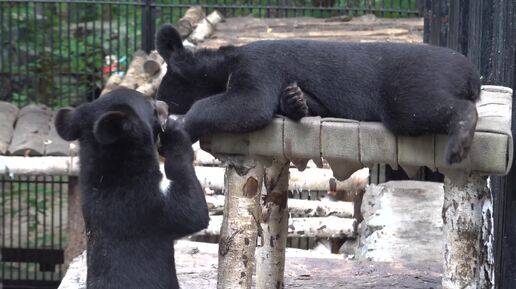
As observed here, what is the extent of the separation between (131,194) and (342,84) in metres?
1.14

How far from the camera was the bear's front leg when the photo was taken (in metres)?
4.97

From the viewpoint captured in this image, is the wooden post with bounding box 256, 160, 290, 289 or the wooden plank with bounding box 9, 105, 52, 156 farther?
the wooden plank with bounding box 9, 105, 52, 156

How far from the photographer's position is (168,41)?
221 inches

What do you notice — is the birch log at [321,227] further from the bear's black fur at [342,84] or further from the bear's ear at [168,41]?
the bear's black fur at [342,84]

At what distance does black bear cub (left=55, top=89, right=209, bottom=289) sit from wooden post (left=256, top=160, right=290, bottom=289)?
2.88 ft

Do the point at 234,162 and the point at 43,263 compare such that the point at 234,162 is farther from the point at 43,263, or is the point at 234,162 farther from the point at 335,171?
the point at 43,263

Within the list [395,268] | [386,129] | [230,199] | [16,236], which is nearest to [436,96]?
[386,129]

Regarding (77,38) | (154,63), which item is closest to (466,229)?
(154,63)

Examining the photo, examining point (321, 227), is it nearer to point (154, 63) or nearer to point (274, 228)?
point (274, 228)

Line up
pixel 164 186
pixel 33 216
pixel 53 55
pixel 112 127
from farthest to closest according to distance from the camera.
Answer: pixel 33 216 → pixel 53 55 → pixel 164 186 → pixel 112 127

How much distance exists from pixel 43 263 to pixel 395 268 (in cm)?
550

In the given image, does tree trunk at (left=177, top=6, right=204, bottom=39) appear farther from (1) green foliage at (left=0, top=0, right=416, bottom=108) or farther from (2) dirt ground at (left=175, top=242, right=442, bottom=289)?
(2) dirt ground at (left=175, top=242, right=442, bottom=289)

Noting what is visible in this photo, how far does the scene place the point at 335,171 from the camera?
209 inches

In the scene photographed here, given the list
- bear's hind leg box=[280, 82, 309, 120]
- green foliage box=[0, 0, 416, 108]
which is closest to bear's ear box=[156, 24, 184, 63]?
bear's hind leg box=[280, 82, 309, 120]
